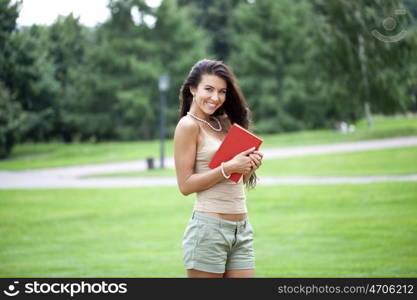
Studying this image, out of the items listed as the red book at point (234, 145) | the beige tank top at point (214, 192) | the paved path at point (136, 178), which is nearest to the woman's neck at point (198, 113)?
the beige tank top at point (214, 192)

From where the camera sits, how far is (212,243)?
11.5 feet

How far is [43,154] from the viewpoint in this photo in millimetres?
29000

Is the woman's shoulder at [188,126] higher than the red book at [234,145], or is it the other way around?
the woman's shoulder at [188,126]

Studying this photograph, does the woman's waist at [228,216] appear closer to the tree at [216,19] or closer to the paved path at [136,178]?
the paved path at [136,178]

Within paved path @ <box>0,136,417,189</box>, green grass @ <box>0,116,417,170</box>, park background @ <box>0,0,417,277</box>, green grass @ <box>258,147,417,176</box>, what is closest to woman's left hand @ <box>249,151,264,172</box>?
park background @ <box>0,0,417,277</box>

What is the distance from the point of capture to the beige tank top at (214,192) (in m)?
3.53

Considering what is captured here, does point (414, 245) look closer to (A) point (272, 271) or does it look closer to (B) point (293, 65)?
(A) point (272, 271)

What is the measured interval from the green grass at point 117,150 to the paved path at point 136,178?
2.88 ft

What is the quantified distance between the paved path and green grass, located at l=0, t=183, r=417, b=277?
4.67 ft

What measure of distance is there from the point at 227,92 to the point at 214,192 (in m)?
0.57

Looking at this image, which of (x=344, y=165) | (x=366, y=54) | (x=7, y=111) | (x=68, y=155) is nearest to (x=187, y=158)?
(x=7, y=111)

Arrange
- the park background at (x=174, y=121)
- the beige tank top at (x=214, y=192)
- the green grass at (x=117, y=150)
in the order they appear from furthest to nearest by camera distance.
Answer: the green grass at (x=117, y=150), the park background at (x=174, y=121), the beige tank top at (x=214, y=192)

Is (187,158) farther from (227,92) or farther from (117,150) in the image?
(117,150)

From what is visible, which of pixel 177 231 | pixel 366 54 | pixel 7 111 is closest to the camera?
pixel 177 231
